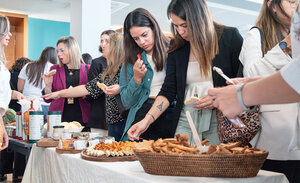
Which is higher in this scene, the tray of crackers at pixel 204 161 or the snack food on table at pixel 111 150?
the tray of crackers at pixel 204 161

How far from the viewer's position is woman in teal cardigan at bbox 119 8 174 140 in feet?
6.90

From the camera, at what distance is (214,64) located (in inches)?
67.2

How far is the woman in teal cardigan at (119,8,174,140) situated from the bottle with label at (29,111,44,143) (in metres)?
0.58

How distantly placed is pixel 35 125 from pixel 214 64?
130 cm

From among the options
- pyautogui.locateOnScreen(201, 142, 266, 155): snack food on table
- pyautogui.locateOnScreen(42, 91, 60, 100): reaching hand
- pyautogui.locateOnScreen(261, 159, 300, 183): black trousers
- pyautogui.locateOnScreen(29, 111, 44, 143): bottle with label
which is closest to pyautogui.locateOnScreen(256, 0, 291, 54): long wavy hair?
pyautogui.locateOnScreen(261, 159, 300, 183): black trousers

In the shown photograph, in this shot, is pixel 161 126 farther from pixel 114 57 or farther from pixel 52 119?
pixel 114 57

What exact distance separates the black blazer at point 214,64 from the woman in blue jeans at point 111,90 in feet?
2.25

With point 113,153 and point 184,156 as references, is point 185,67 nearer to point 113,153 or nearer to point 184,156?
point 113,153

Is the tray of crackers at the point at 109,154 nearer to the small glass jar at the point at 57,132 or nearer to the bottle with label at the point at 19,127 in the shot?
the small glass jar at the point at 57,132

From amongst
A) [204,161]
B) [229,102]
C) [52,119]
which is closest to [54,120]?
[52,119]

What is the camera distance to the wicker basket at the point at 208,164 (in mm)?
1033

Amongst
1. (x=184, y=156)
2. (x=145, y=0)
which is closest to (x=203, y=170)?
(x=184, y=156)

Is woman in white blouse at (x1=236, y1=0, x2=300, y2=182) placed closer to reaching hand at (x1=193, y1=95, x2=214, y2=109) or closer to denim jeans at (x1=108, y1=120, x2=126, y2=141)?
reaching hand at (x1=193, y1=95, x2=214, y2=109)

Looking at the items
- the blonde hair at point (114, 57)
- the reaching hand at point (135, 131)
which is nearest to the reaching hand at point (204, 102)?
the reaching hand at point (135, 131)
